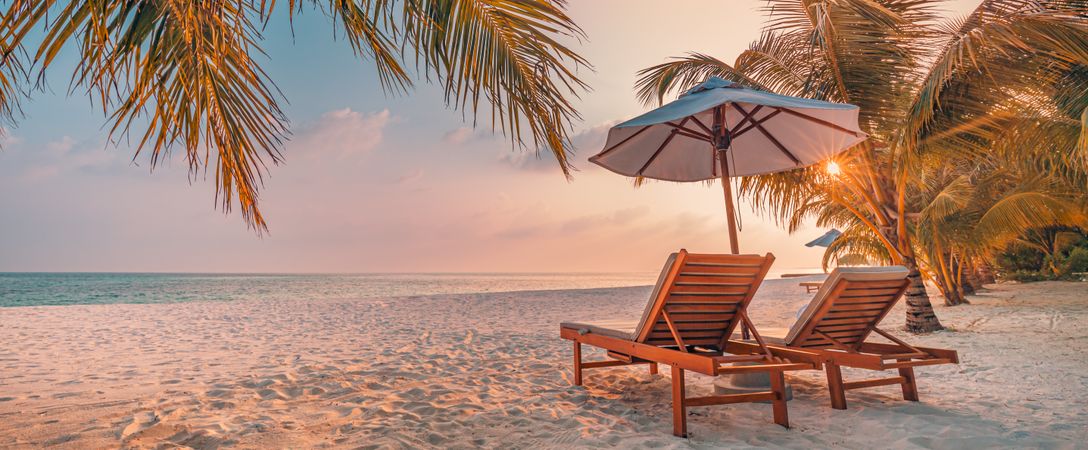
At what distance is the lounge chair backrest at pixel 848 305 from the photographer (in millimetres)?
3184

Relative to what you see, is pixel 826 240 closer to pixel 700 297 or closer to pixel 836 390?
pixel 836 390

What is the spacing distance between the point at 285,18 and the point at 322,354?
4280 millimetres

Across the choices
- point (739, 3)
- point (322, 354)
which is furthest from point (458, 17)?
point (739, 3)

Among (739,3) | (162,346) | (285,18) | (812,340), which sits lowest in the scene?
(162,346)

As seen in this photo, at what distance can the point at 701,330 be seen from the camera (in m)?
3.32

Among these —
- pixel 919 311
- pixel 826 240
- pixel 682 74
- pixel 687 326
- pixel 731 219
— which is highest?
pixel 682 74

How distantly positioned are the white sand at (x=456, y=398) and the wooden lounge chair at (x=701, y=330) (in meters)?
0.24

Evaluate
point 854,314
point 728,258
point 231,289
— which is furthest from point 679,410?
point 231,289

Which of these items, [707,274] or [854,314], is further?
[854,314]

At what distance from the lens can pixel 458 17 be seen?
186 centimetres

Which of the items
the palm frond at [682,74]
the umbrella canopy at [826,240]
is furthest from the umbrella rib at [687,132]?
the umbrella canopy at [826,240]

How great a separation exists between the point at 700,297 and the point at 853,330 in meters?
1.14

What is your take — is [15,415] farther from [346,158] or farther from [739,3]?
[346,158]

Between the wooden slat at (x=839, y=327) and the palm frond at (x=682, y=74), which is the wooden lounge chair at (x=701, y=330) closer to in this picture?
the wooden slat at (x=839, y=327)
